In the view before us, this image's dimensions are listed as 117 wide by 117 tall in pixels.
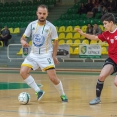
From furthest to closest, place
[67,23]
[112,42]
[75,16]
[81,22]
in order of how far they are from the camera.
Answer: [75,16] < [67,23] < [81,22] < [112,42]

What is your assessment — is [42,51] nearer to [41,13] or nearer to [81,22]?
[41,13]

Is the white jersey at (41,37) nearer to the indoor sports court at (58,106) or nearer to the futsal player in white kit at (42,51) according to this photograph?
the futsal player in white kit at (42,51)

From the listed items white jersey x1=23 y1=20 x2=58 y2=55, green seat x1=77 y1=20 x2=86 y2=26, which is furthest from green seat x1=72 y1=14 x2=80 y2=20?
white jersey x1=23 y1=20 x2=58 y2=55

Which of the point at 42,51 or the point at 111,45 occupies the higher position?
the point at 111,45

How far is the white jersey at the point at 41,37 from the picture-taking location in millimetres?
9211

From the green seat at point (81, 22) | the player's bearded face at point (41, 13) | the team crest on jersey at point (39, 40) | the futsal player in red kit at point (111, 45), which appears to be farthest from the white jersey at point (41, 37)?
the green seat at point (81, 22)

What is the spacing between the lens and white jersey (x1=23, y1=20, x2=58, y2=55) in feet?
30.2

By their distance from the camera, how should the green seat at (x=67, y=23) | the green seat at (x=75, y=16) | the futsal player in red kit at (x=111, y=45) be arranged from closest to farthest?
the futsal player in red kit at (x=111, y=45) → the green seat at (x=67, y=23) → the green seat at (x=75, y=16)

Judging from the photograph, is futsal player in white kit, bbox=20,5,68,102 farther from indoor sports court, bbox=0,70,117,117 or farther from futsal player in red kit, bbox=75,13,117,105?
futsal player in red kit, bbox=75,13,117,105

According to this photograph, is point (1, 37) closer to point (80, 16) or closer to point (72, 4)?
point (80, 16)

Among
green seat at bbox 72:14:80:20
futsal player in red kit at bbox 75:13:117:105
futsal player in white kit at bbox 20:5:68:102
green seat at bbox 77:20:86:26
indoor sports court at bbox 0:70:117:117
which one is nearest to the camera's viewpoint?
indoor sports court at bbox 0:70:117:117

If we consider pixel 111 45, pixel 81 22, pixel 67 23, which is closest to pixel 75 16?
pixel 67 23

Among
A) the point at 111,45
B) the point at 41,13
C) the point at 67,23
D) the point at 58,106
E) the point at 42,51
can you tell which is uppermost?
the point at 41,13

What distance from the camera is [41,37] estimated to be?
9.20m
